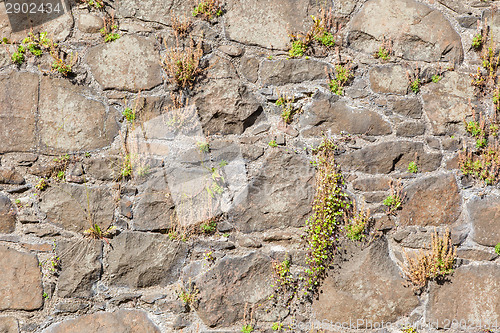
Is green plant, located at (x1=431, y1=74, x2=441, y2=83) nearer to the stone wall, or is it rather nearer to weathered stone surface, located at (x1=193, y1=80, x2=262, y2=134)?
the stone wall

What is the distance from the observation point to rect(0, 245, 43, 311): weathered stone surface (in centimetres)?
287

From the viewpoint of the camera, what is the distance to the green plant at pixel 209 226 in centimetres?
296

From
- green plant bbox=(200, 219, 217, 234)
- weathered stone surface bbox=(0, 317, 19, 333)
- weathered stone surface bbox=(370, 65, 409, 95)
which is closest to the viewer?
weathered stone surface bbox=(0, 317, 19, 333)

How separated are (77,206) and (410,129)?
2.41 meters

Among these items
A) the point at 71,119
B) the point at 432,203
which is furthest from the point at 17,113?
the point at 432,203

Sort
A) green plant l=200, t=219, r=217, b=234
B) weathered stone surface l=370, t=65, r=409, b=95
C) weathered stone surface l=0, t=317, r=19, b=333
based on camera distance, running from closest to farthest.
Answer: weathered stone surface l=0, t=317, r=19, b=333, green plant l=200, t=219, r=217, b=234, weathered stone surface l=370, t=65, r=409, b=95

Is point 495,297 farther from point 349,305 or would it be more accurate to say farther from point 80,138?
point 80,138

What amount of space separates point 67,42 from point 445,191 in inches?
115

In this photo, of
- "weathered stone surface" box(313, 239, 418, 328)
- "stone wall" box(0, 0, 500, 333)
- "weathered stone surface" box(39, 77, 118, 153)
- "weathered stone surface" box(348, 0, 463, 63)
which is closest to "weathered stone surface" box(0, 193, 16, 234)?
"stone wall" box(0, 0, 500, 333)

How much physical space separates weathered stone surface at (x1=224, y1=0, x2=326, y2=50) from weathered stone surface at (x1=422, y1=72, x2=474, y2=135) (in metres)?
1.04

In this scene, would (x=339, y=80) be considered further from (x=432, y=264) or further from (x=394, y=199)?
(x=432, y=264)

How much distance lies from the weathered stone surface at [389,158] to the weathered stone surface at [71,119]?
1702mm

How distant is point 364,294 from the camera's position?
290 cm

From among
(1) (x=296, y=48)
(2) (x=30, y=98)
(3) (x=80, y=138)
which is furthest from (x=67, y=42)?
(1) (x=296, y=48)
